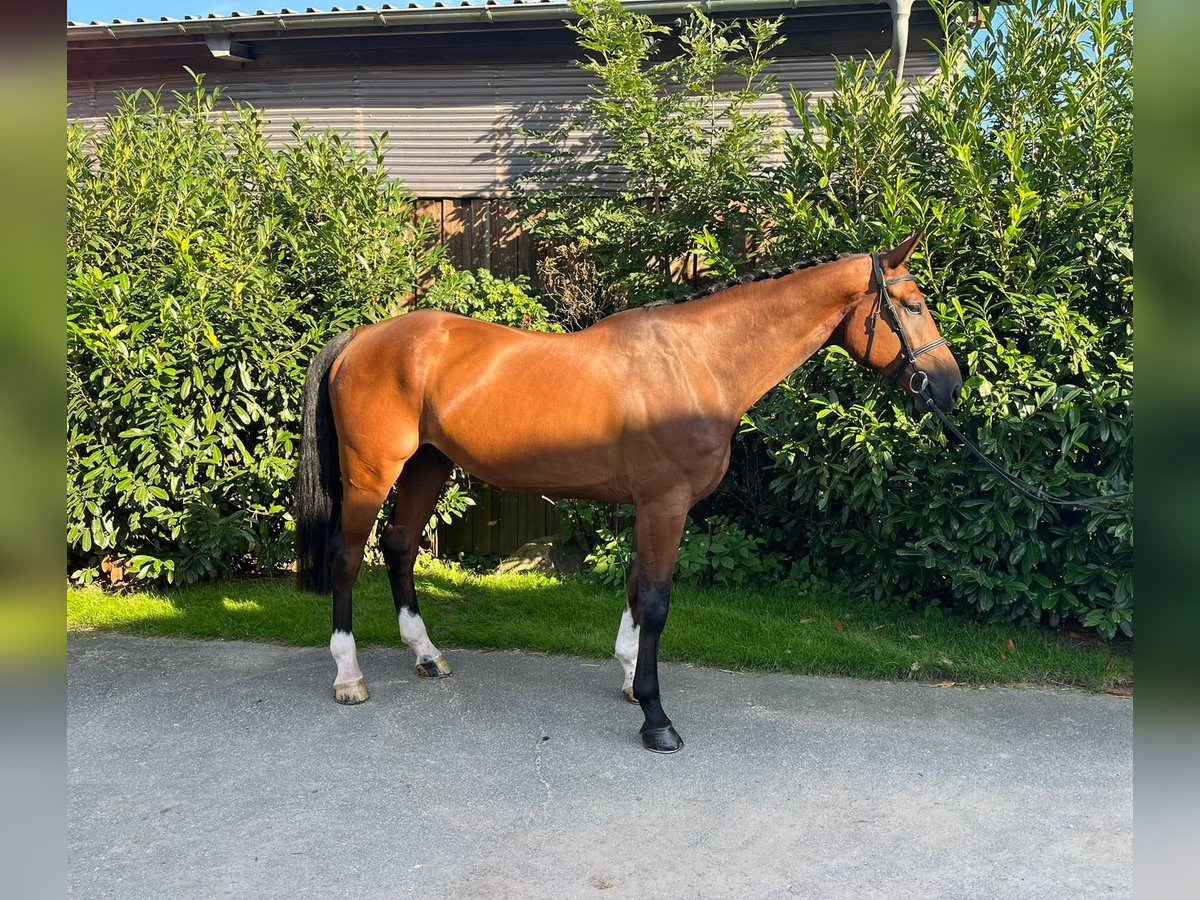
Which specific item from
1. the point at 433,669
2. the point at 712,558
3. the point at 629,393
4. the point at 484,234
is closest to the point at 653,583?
the point at 629,393

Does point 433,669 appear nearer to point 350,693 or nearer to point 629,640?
point 350,693

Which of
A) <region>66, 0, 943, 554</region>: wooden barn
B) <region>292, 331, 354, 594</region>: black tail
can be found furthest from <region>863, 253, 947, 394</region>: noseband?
<region>66, 0, 943, 554</region>: wooden barn

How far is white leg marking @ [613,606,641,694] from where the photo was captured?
392cm

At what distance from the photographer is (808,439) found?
16.1 ft

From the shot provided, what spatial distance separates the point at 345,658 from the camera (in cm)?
396

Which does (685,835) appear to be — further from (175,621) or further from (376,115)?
(376,115)

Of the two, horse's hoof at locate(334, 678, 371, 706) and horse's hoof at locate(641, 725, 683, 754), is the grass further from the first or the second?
horse's hoof at locate(641, 725, 683, 754)

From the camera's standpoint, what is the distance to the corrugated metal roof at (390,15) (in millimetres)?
5996

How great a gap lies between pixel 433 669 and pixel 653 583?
4.61ft

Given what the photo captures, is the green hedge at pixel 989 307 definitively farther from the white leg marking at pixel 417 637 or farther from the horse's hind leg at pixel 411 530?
the white leg marking at pixel 417 637

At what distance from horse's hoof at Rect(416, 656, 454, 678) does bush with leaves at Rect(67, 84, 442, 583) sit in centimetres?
190

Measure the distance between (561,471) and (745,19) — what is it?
4337mm
